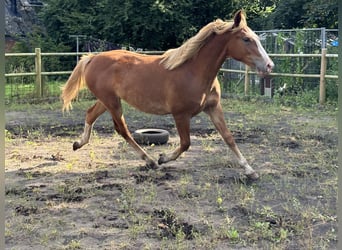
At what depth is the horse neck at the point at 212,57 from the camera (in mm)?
4551

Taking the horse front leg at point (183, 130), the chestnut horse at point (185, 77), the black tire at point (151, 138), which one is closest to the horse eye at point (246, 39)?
the chestnut horse at point (185, 77)

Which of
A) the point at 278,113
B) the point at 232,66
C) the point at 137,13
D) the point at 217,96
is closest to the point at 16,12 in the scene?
the point at 137,13

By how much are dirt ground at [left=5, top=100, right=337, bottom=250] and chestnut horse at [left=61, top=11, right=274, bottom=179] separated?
1.37 feet

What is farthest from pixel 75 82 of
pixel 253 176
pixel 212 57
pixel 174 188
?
pixel 253 176

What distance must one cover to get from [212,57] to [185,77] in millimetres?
341

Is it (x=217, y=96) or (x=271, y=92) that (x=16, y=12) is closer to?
(x=271, y=92)

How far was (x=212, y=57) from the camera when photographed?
15.0 ft

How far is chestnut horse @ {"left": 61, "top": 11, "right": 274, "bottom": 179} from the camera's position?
445 cm

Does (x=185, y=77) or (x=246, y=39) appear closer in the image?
(x=246, y=39)

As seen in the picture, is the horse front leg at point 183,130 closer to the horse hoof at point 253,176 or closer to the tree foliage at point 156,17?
the horse hoof at point 253,176

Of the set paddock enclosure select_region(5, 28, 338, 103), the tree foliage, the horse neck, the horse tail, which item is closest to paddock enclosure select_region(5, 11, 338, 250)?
the horse tail

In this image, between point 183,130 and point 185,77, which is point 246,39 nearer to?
point 185,77

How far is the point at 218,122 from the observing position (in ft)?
15.6

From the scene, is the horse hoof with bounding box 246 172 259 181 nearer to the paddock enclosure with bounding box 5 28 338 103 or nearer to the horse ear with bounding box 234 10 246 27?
the horse ear with bounding box 234 10 246 27
